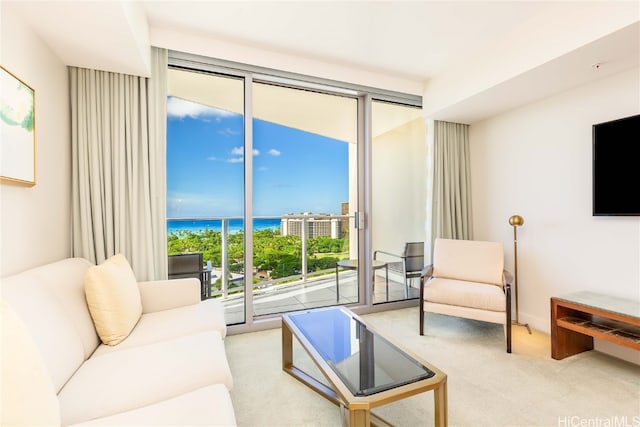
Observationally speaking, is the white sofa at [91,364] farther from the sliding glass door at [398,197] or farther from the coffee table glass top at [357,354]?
the sliding glass door at [398,197]

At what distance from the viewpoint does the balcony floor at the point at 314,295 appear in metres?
3.26

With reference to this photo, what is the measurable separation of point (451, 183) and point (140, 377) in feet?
11.4

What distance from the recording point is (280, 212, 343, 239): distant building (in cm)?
338

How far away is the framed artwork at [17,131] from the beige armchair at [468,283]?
2951 millimetres

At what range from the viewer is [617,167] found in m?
2.39

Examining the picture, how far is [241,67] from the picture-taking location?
2.82 meters

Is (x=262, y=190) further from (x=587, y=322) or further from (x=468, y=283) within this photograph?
(x=587, y=322)

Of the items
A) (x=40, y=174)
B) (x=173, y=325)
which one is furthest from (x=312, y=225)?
(x=40, y=174)

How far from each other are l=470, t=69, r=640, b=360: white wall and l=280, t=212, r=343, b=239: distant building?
1.75 metres

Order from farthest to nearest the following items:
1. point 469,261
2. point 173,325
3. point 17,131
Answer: point 469,261, point 173,325, point 17,131

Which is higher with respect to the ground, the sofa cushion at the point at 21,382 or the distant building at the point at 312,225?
the distant building at the point at 312,225

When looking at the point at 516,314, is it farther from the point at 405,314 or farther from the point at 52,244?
the point at 52,244

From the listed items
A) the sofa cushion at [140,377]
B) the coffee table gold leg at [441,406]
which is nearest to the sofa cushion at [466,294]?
the coffee table gold leg at [441,406]

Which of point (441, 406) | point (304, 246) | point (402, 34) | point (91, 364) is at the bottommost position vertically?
point (441, 406)
